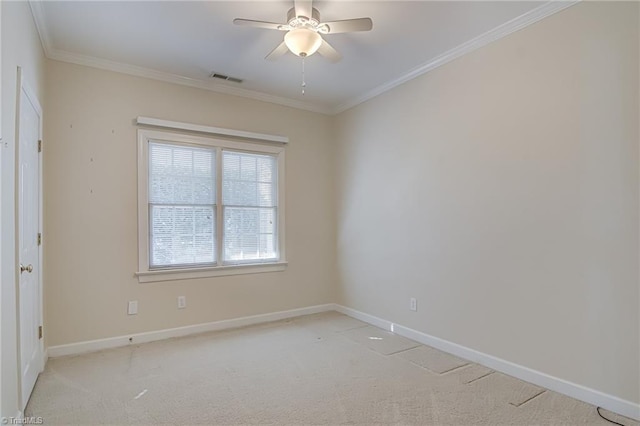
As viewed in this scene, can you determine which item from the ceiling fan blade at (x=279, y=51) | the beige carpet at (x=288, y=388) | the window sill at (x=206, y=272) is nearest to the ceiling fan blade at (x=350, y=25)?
the ceiling fan blade at (x=279, y=51)

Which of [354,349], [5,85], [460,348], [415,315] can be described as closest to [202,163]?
[5,85]

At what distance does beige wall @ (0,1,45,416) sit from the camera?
5.80 ft

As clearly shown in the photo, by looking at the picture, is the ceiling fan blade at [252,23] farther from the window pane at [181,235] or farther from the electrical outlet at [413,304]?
the electrical outlet at [413,304]

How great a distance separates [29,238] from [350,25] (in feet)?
8.78

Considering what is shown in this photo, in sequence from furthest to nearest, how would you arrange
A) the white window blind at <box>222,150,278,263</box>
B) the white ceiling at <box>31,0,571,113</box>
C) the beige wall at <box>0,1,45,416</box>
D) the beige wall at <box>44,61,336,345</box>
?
1. the white window blind at <box>222,150,278,263</box>
2. the beige wall at <box>44,61,336,345</box>
3. the white ceiling at <box>31,0,571,113</box>
4. the beige wall at <box>0,1,45,416</box>

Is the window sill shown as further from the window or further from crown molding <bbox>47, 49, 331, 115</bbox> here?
crown molding <bbox>47, 49, 331, 115</bbox>

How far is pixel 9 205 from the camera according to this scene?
6.22 ft

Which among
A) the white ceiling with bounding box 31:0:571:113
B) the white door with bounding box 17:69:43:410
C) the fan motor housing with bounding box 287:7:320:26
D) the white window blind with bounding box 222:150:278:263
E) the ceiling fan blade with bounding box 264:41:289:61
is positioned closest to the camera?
the white door with bounding box 17:69:43:410

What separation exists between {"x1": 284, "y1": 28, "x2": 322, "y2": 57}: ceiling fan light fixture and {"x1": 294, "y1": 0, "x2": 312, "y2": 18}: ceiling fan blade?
100 mm

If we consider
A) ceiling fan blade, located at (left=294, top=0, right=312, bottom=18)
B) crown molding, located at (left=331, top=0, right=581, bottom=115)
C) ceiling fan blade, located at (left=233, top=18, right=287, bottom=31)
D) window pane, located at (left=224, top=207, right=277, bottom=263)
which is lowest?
window pane, located at (left=224, top=207, right=277, bottom=263)

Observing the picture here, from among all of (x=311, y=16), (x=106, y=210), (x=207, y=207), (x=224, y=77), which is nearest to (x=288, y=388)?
(x=207, y=207)

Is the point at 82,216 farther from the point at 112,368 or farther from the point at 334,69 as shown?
the point at 334,69

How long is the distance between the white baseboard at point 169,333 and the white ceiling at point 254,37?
2619mm

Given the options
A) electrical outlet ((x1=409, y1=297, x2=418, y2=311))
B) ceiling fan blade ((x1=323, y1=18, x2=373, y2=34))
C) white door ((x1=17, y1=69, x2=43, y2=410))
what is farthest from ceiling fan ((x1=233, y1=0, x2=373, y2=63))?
electrical outlet ((x1=409, y1=297, x2=418, y2=311))
